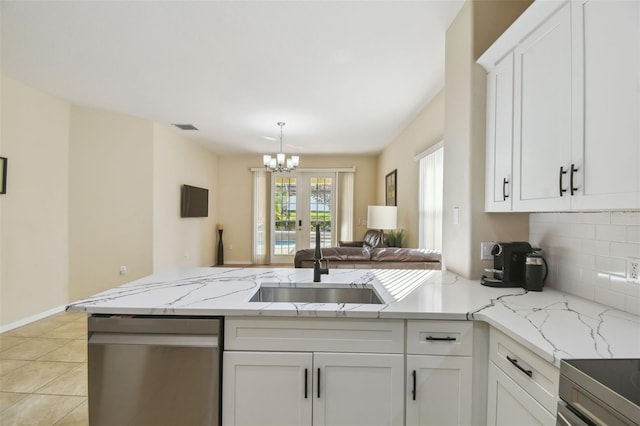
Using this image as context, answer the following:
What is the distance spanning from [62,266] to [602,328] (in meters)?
5.26

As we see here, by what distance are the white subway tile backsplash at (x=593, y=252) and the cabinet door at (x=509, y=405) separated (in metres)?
0.61

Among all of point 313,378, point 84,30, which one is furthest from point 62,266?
point 313,378

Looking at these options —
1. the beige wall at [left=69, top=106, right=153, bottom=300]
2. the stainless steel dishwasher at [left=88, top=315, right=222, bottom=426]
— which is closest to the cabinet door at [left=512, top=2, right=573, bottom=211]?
the stainless steel dishwasher at [left=88, top=315, right=222, bottom=426]

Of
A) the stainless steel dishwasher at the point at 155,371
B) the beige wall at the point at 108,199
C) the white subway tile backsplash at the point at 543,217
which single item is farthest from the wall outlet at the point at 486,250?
the beige wall at the point at 108,199

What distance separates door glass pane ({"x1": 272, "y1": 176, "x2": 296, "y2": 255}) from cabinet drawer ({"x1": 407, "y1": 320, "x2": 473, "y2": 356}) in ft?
20.8

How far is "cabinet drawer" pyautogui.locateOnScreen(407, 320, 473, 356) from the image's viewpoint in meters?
1.33

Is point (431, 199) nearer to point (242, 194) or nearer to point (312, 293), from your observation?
point (312, 293)

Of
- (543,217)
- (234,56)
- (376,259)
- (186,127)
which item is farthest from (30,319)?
(543,217)

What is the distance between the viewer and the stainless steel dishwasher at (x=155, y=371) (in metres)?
1.36

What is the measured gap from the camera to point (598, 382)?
0.78 m

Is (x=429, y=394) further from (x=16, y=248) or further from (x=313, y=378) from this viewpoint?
(x=16, y=248)

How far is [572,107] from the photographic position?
126 cm

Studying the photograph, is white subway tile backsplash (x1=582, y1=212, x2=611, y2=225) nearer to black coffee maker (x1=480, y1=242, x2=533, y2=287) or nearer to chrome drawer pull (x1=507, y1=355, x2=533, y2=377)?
black coffee maker (x1=480, y1=242, x2=533, y2=287)

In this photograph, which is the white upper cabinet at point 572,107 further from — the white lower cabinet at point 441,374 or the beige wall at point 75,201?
the beige wall at point 75,201
